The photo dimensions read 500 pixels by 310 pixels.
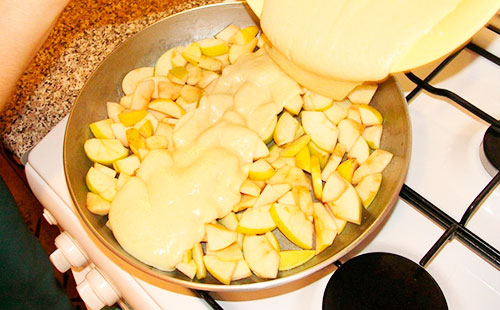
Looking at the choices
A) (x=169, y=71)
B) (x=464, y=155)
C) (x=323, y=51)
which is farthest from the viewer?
(x=169, y=71)

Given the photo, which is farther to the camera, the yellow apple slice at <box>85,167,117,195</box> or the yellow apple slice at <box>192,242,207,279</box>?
the yellow apple slice at <box>85,167,117,195</box>

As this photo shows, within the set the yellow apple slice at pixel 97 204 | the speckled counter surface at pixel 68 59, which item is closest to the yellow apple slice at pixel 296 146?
the yellow apple slice at pixel 97 204

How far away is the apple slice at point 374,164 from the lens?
842 mm

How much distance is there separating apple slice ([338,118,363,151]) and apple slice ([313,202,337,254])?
0.47 ft

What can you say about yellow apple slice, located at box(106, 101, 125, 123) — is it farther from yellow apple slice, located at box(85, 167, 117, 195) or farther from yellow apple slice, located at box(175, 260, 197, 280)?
yellow apple slice, located at box(175, 260, 197, 280)

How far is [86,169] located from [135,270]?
22 cm

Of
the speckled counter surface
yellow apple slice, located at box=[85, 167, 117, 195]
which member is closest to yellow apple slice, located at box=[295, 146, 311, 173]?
yellow apple slice, located at box=[85, 167, 117, 195]

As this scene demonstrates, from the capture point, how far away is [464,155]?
0.86 m

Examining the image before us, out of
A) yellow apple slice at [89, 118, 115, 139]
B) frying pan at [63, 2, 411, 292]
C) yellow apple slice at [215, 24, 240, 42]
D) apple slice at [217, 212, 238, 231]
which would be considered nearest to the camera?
frying pan at [63, 2, 411, 292]

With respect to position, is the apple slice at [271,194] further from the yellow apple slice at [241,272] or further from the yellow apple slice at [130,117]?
the yellow apple slice at [130,117]

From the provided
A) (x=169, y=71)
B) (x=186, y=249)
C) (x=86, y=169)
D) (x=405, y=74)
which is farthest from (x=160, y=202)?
(x=405, y=74)

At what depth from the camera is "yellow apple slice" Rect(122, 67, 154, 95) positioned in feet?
3.31

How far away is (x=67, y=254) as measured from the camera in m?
0.87

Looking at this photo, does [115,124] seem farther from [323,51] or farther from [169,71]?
[323,51]
